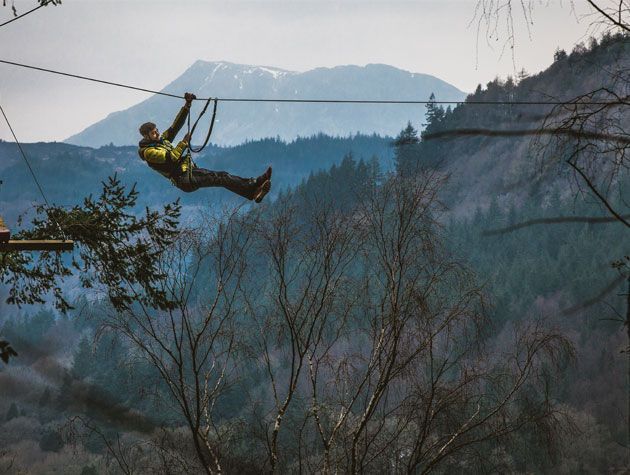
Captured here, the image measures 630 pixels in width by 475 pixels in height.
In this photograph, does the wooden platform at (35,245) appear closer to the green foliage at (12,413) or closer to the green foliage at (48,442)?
the green foliage at (48,442)

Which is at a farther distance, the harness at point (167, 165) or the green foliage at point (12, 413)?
the green foliage at point (12, 413)

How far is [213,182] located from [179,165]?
0.44 m

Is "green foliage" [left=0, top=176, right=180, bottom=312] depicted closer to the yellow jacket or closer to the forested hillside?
the yellow jacket

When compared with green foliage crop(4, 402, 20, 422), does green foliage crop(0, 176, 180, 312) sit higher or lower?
higher

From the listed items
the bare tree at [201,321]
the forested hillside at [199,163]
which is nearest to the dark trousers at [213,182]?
the bare tree at [201,321]

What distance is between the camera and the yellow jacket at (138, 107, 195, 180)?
336 inches

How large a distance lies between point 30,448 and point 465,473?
4166cm

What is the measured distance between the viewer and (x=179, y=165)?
871 cm

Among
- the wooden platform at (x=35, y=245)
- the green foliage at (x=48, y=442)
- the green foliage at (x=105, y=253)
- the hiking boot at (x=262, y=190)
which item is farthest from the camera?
the green foliage at (x=48, y=442)

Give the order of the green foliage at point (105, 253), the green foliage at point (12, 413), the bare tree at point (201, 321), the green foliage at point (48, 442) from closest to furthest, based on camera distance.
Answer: the bare tree at point (201, 321) → the green foliage at point (105, 253) → the green foliage at point (48, 442) → the green foliage at point (12, 413)

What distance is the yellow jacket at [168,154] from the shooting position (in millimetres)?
8539

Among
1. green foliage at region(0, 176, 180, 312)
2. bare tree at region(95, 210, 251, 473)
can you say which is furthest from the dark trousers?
green foliage at region(0, 176, 180, 312)

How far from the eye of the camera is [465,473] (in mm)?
27453

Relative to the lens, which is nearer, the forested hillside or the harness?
the harness
